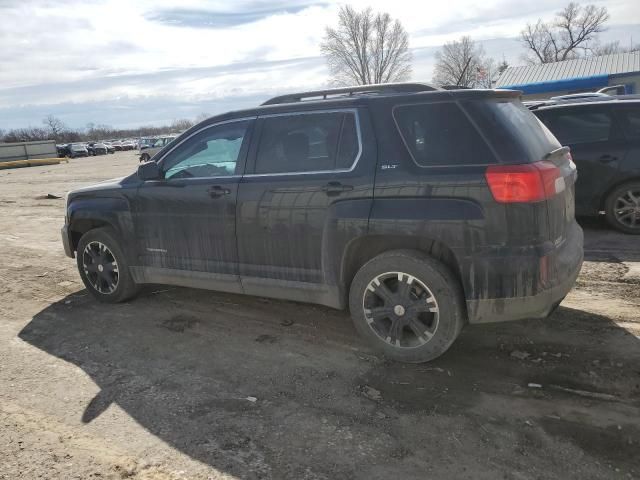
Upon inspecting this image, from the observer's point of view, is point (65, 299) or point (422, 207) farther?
point (65, 299)

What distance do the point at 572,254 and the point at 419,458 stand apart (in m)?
1.92

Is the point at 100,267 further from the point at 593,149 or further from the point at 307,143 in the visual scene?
the point at 593,149

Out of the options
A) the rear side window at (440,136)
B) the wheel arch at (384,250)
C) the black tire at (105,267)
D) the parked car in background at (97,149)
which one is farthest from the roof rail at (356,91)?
the parked car in background at (97,149)

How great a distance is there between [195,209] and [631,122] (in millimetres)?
5989

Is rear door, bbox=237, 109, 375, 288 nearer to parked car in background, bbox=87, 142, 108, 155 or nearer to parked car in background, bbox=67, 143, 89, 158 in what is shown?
parked car in background, bbox=67, 143, 89, 158

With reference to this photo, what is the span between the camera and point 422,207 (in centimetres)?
361

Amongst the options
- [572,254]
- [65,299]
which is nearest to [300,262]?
[572,254]

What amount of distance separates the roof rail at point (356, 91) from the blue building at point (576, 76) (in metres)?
31.6

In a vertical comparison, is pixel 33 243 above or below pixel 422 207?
below

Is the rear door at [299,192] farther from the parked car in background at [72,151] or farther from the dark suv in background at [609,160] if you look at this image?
the parked car in background at [72,151]

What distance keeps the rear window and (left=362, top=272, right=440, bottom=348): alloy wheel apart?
3.49 ft

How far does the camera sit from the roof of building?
129 feet

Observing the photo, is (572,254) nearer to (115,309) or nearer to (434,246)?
(434,246)

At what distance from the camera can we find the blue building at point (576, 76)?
34781 millimetres
